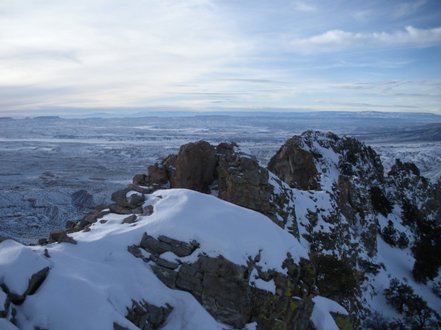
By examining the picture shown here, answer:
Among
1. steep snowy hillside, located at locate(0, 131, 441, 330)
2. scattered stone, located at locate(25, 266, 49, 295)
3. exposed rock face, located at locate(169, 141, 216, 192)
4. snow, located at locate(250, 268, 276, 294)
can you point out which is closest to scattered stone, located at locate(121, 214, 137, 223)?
steep snowy hillside, located at locate(0, 131, 441, 330)

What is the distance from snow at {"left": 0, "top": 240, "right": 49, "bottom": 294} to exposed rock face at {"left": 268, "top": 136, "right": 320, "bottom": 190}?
25.8 m

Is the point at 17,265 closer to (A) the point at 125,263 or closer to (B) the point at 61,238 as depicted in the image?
(B) the point at 61,238

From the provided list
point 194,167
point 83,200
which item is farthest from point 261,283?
point 83,200

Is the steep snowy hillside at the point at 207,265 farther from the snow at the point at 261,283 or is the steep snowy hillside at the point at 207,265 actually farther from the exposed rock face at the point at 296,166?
the exposed rock face at the point at 296,166

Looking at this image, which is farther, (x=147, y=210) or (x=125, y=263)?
(x=147, y=210)

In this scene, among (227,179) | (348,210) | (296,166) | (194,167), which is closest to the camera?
(227,179)

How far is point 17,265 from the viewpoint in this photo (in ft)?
31.1

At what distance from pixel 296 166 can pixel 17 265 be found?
2855cm

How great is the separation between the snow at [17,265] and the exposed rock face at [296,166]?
84.6ft

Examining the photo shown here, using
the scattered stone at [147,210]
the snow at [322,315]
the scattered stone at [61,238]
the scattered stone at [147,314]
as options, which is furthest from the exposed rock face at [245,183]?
the scattered stone at [147,314]

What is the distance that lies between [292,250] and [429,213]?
30398 millimetres

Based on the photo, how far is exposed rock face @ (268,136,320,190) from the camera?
34.0 metres

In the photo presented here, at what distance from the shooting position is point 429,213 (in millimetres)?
38156

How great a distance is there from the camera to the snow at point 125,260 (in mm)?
8914
